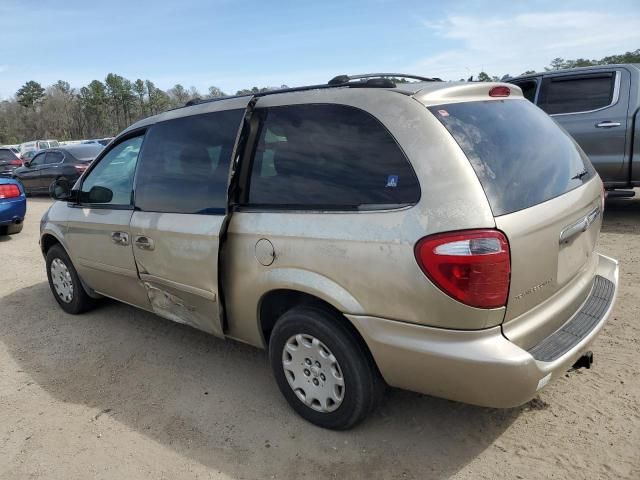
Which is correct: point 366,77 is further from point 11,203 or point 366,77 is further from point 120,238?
point 11,203

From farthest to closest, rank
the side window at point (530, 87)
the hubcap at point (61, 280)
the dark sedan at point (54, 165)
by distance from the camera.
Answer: the dark sedan at point (54, 165) → the side window at point (530, 87) → the hubcap at point (61, 280)

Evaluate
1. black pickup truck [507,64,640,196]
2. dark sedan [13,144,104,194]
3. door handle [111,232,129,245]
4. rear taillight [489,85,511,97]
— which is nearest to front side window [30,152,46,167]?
dark sedan [13,144,104,194]

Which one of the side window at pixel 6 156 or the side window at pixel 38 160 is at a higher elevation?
the side window at pixel 6 156

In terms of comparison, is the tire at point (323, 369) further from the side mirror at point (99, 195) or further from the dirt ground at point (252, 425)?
the side mirror at point (99, 195)

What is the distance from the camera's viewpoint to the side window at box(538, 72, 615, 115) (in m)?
6.50

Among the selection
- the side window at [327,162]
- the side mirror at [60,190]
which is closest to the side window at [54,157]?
the side mirror at [60,190]

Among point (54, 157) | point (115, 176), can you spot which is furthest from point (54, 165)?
point (115, 176)

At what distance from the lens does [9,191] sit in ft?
27.9

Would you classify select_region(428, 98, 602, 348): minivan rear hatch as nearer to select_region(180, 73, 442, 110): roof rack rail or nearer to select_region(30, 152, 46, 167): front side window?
select_region(180, 73, 442, 110): roof rack rail

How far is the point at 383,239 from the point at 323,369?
0.84m

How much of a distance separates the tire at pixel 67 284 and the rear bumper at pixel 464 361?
331 centimetres

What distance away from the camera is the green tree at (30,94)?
76.9m

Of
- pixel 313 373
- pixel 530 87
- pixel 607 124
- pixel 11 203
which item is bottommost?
pixel 313 373

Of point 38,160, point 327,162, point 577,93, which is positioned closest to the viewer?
point 327,162
